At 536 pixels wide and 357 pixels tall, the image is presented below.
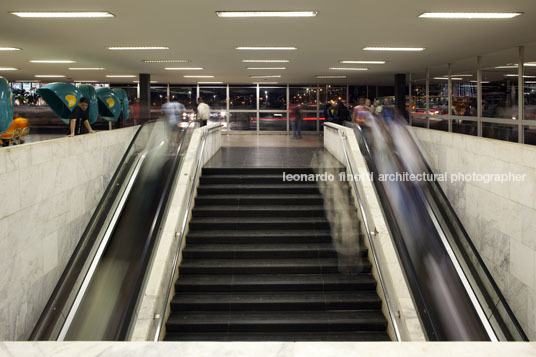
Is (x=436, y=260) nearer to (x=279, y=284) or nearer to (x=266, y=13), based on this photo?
(x=279, y=284)

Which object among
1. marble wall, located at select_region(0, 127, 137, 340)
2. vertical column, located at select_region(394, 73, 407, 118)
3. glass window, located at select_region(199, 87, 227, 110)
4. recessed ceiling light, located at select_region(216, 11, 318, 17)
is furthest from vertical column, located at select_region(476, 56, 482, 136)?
glass window, located at select_region(199, 87, 227, 110)

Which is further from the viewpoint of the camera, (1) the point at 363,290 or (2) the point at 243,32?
(2) the point at 243,32

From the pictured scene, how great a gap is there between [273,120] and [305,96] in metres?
2.64

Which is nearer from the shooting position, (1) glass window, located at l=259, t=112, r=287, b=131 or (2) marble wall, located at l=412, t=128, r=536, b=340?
(2) marble wall, located at l=412, t=128, r=536, b=340

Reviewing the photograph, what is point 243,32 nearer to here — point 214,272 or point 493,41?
point 214,272

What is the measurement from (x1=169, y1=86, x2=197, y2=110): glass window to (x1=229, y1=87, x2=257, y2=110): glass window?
221 centimetres

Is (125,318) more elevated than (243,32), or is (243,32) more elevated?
(243,32)

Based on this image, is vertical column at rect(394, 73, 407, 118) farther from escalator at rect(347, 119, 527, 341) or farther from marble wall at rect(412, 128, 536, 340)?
marble wall at rect(412, 128, 536, 340)

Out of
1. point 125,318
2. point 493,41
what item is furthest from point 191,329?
point 493,41

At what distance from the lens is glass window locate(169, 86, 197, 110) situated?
2639 cm

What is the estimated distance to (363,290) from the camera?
292 inches

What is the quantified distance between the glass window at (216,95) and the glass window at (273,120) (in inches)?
94.9

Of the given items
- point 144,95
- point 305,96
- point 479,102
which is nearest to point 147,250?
point 479,102

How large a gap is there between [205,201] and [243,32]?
3473 millimetres
